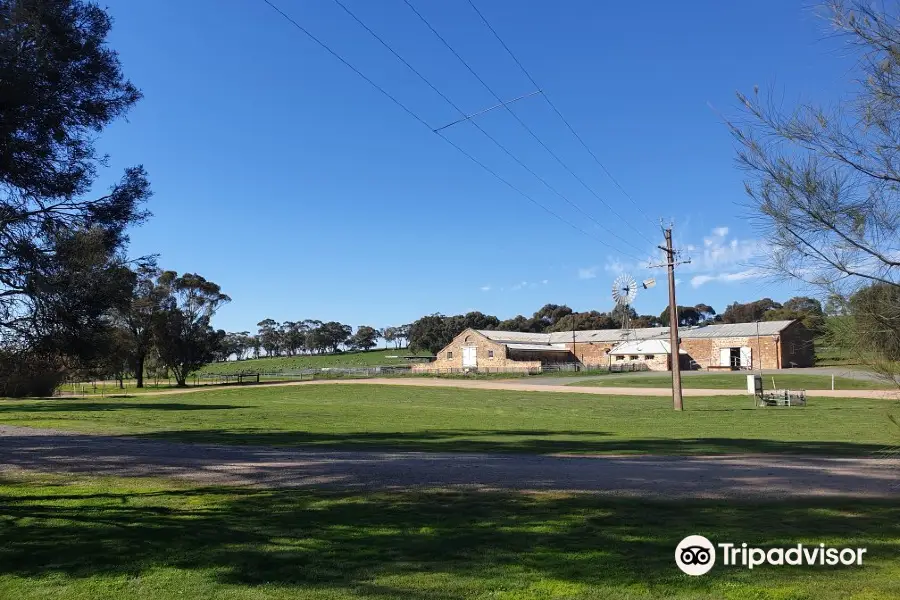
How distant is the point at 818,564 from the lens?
245 inches

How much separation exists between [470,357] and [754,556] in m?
75.2

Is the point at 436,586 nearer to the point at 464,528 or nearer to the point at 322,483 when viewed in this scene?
the point at 464,528

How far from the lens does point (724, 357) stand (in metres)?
74.3

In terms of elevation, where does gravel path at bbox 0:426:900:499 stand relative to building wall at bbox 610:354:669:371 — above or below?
above

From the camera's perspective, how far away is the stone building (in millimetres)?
70062

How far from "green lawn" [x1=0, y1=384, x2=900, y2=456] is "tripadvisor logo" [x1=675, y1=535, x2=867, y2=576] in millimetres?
1458

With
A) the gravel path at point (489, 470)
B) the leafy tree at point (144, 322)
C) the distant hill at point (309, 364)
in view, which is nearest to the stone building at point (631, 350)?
the distant hill at point (309, 364)

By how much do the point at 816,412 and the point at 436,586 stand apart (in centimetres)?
2759

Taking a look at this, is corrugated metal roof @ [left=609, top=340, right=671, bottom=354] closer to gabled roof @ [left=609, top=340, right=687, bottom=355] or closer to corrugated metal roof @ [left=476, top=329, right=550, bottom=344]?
gabled roof @ [left=609, top=340, right=687, bottom=355]

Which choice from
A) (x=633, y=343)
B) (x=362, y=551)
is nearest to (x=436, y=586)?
(x=362, y=551)

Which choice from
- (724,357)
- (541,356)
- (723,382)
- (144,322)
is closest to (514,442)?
(723,382)

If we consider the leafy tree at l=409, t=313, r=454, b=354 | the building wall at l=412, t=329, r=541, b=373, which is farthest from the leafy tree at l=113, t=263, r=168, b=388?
the leafy tree at l=409, t=313, r=454, b=354

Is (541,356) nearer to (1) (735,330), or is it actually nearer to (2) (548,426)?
(1) (735,330)

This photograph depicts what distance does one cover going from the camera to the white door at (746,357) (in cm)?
7038
